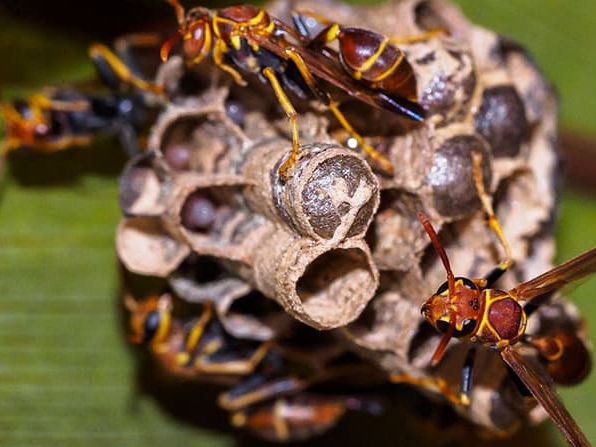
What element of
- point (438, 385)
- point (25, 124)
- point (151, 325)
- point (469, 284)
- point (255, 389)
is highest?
point (469, 284)

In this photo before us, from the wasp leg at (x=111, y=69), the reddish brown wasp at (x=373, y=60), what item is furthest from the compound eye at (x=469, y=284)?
the wasp leg at (x=111, y=69)

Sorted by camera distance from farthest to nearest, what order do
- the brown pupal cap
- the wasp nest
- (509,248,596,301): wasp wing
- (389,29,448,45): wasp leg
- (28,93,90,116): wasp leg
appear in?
(28,93,90,116): wasp leg, (389,29,448,45): wasp leg, (509,248,596,301): wasp wing, the wasp nest, the brown pupal cap

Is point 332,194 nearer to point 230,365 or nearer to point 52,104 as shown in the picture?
point 230,365

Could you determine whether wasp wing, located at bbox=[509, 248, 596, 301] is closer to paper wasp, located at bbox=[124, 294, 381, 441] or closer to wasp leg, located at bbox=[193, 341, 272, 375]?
paper wasp, located at bbox=[124, 294, 381, 441]

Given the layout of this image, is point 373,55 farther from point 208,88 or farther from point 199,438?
point 199,438

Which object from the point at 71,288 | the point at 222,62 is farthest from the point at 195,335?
the point at 222,62

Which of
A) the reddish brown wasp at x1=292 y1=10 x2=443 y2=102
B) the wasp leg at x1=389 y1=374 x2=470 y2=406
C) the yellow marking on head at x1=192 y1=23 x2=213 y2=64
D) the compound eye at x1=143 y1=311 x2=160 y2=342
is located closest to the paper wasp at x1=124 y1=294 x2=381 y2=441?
the compound eye at x1=143 y1=311 x2=160 y2=342
